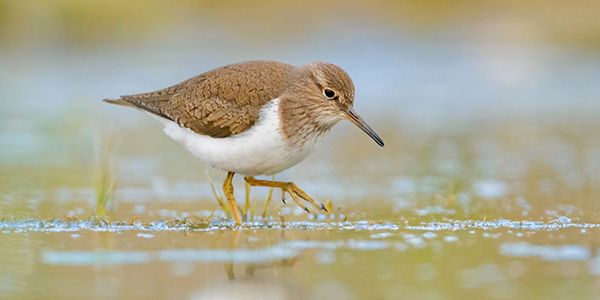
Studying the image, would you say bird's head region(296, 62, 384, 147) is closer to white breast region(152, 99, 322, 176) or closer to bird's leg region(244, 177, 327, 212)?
white breast region(152, 99, 322, 176)

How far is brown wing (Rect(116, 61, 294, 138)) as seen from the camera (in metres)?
7.75

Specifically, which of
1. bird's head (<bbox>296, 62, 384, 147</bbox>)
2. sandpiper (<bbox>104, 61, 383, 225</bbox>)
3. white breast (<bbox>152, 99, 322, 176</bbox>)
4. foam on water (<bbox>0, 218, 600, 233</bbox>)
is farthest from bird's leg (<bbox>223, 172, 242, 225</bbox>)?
bird's head (<bbox>296, 62, 384, 147</bbox>)

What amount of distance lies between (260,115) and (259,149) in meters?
0.26

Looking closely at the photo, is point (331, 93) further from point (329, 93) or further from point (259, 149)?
point (259, 149)

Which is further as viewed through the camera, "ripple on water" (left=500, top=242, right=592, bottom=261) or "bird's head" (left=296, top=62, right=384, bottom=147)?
"bird's head" (left=296, top=62, right=384, bottom=147)

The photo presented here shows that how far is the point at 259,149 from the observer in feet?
24.7

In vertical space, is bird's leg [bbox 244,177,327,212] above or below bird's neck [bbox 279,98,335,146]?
below

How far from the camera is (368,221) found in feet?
25.0

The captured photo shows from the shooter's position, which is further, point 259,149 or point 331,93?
point 331,93

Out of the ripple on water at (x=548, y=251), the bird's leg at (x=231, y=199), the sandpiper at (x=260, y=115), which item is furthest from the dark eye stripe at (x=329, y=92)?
the ripple on water at (x=548, y=251)

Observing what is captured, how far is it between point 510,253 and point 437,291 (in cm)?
105

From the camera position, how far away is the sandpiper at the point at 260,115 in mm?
7602

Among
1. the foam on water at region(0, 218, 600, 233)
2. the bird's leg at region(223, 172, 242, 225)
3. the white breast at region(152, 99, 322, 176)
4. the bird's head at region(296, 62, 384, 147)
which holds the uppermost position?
the bird's head at region(296, 62, 384, 147)

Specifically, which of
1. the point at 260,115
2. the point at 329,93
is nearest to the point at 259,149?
the point at 260,115
